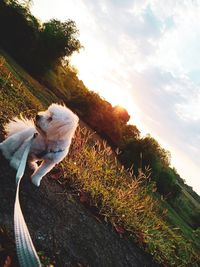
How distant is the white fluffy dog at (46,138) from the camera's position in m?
4.16

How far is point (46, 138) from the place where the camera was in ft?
14.3

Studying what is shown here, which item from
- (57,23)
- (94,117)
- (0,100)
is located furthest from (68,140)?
(57,23)

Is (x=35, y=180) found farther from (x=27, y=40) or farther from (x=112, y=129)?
(x=27, y=40)

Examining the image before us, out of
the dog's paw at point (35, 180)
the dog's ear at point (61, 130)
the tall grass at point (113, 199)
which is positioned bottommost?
the dog's paw at point (35, 180)

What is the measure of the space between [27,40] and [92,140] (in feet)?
50.6

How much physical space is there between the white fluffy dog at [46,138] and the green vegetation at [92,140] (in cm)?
132

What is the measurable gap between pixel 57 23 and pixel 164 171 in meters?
18.3

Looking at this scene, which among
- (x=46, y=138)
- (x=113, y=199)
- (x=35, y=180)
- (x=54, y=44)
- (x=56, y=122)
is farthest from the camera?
(x=54, y=44)

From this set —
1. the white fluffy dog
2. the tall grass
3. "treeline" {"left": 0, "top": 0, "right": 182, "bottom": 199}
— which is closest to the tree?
→ "treeline" {"left": 0, "top": 0, "right": 182, "bottom": 199}

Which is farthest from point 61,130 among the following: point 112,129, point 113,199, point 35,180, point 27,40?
point 27,40

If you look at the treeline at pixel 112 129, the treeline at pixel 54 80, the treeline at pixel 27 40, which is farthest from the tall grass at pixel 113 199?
the treeline at pixel 27 40

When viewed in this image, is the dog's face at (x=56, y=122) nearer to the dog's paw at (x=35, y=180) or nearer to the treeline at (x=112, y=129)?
the dog's paw at (x=35, y=180)

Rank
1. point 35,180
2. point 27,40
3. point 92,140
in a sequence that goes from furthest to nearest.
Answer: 1. point 27,40
2. point 92,140
3. point 35,180

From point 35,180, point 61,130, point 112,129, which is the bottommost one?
point 35,180
